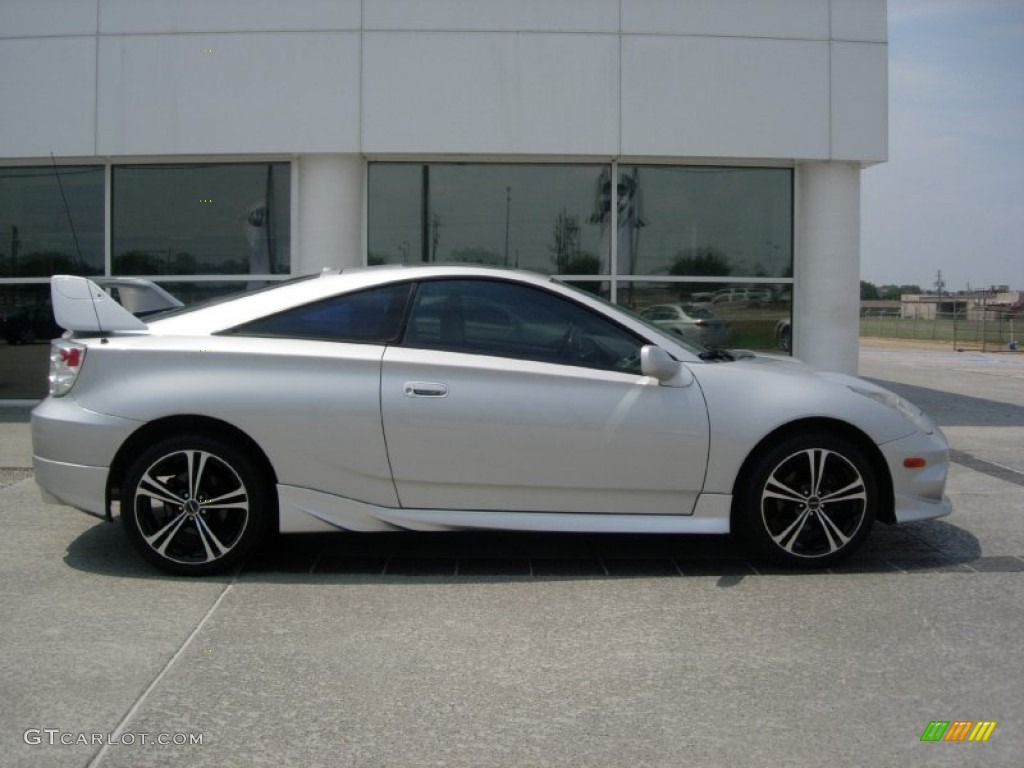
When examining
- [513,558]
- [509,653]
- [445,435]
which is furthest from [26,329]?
[509,653]

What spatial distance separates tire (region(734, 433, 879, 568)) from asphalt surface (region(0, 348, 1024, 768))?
0.16 m

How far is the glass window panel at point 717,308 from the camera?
35.5 feet

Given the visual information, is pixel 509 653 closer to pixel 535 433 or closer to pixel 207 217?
pixel 535 433

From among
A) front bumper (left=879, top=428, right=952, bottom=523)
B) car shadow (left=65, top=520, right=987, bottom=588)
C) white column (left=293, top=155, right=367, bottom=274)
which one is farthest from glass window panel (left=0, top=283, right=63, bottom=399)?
front bumper (left=879, top=428, right=952, bottom=523)

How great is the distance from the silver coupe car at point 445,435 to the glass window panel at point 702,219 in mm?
5924

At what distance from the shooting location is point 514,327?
507 centimetres

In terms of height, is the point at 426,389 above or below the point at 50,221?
below

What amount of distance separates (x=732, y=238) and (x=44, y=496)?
25.7 feet

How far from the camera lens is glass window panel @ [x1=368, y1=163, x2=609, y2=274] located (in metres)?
10.8

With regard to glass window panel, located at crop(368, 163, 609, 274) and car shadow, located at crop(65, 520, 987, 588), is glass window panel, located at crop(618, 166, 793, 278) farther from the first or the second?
car shadow, located at crop(65, 520, 987, 588)

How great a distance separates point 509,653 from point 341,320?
1.96m

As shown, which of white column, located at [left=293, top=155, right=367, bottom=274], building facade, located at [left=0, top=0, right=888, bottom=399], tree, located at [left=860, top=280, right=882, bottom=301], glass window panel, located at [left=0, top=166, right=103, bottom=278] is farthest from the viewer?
tree, located at [left=860, top=280, right=882, bottom=301]

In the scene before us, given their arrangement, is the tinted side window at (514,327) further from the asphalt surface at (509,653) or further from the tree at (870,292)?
the tree at (870,292)

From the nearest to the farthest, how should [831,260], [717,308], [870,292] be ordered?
[831,260], [717,308], [870,292]
